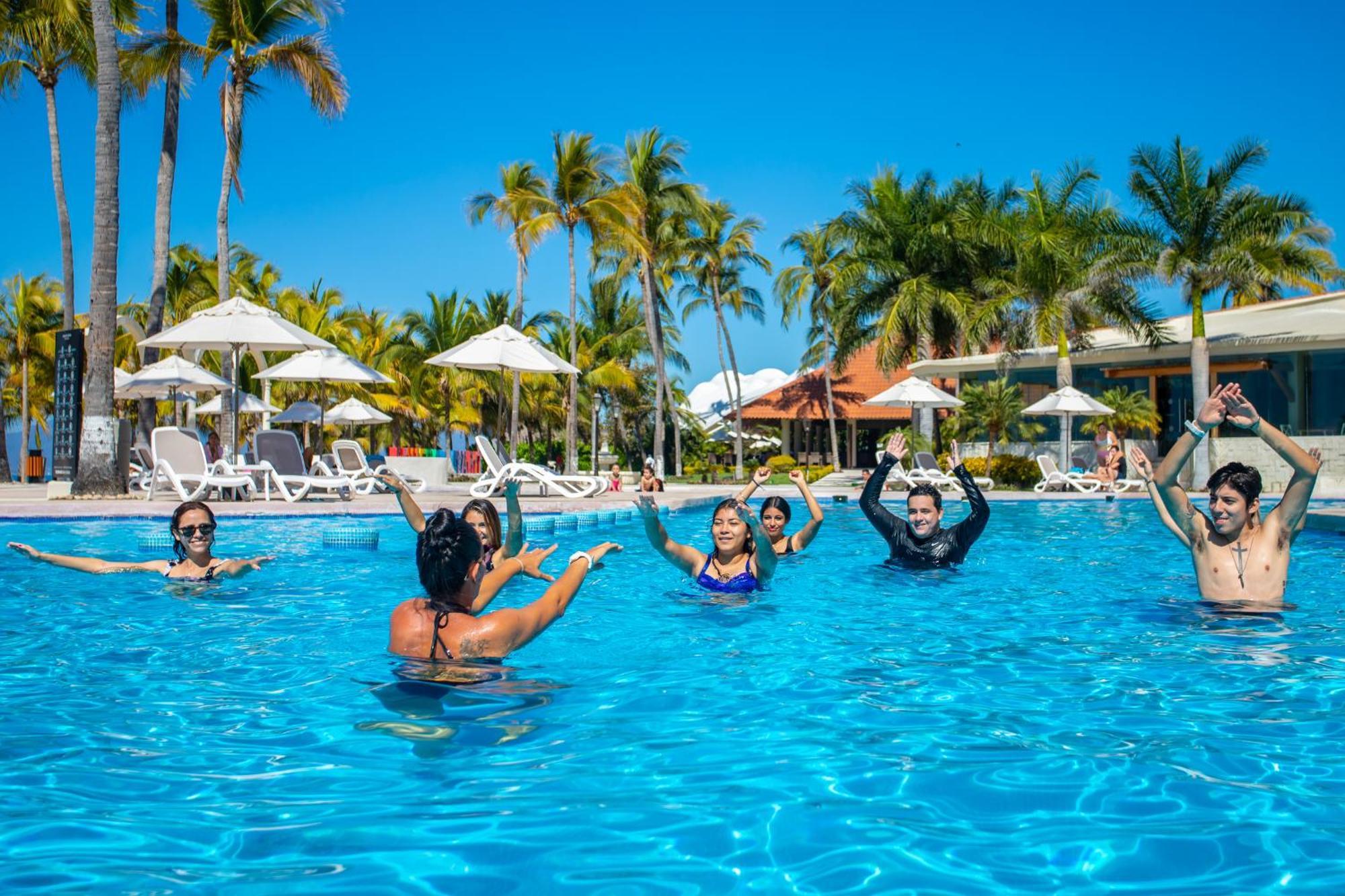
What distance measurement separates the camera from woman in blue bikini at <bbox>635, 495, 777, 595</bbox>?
657 centimetres

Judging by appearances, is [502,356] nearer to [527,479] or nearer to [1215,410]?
[527,479]

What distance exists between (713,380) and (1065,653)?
6209 centimetres

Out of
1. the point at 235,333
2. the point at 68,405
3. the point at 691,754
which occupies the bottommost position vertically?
the point at 691,754

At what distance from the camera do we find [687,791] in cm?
346

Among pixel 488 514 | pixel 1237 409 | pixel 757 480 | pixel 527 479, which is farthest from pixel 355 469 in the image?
pixel 1237 409

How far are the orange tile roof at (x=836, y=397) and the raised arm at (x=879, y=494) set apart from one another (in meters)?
34.5

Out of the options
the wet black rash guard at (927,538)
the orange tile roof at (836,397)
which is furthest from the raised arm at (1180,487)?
the orange tile roof at (836,397)

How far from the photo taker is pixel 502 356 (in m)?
18.6

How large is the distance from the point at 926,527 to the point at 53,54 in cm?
2448

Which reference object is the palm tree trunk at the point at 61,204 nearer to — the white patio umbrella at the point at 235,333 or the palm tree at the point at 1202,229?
the white patio umbrella at the point at 235,333

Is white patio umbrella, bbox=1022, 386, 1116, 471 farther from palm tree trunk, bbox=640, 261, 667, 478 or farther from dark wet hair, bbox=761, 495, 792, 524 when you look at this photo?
dark wet hair, bbox=761, 495, 792, 524

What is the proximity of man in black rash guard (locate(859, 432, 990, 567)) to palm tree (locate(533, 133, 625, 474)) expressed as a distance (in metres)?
22.5

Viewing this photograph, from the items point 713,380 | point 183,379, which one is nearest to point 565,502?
point 183,379

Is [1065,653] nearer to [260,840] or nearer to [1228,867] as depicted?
[1228,867]
